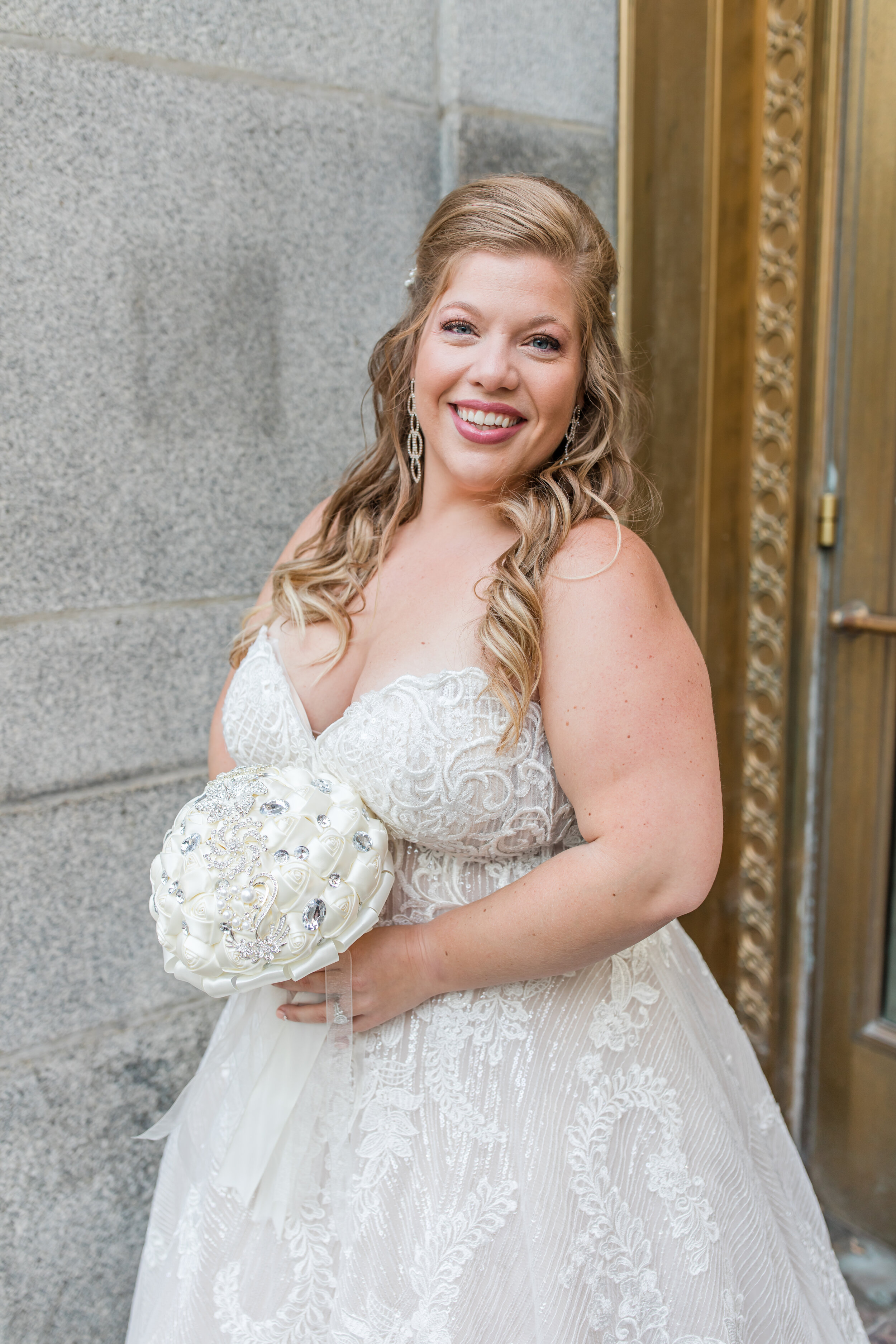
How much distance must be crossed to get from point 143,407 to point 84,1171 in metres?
1.73

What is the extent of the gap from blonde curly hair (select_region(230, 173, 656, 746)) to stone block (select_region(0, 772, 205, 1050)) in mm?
565

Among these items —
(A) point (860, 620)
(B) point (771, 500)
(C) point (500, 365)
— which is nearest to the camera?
(C) point (500, 365)

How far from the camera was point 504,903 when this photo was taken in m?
1.53

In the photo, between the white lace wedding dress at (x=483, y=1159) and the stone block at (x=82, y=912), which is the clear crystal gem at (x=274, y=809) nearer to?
the white lace wedding dress at (x=483, y=1159)

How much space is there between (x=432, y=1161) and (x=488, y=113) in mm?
2289

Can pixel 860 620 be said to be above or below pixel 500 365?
below

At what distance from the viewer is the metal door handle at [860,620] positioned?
8.53 feet

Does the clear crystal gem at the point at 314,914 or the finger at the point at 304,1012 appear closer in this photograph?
the clear crystal gem at the point at 314,914

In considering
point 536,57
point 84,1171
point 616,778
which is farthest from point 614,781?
point 536,57

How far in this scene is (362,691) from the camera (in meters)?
1.69

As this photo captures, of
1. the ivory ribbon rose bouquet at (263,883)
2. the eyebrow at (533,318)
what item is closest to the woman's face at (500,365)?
the eyebrow at (533,318)

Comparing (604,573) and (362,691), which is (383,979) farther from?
(604,573)

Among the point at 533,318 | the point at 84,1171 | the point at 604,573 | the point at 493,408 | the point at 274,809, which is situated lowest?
the point at 84,1171

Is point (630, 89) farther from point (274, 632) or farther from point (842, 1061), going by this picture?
point (842, 1061)
